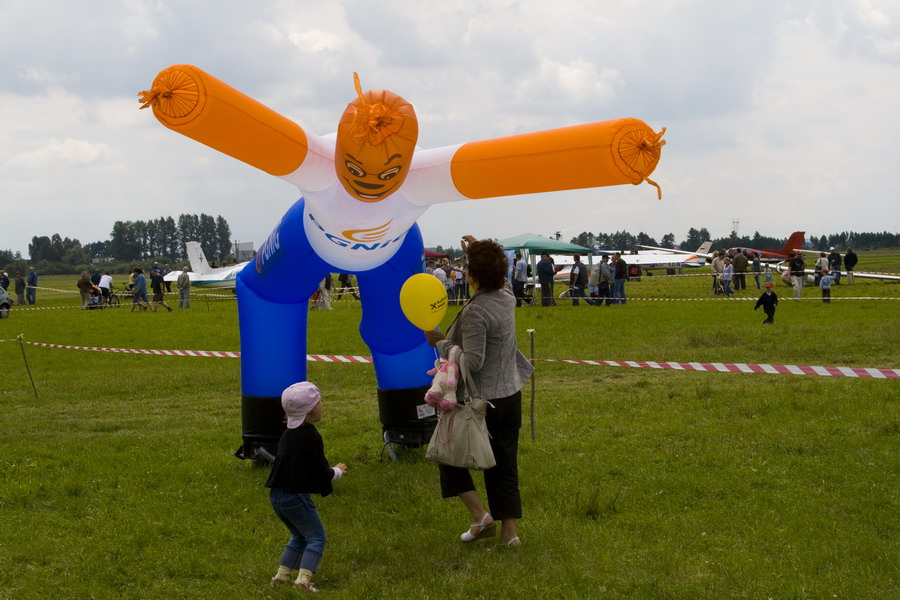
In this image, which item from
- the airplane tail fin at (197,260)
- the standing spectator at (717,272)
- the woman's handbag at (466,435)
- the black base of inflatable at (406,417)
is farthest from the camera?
the airplane tail fin at (197,260)

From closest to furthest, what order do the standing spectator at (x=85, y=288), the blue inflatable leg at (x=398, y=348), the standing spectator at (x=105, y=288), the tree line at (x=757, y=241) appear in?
the blue inflatable leg at (x=398, y=348)
the standing spectator at (x=85, y=288)
the standing spectator at (x=105, y=288)
the tree line at (x=757, y=241)

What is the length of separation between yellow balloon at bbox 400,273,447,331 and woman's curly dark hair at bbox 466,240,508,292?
0.27m

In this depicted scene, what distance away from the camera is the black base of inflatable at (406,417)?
7250mm

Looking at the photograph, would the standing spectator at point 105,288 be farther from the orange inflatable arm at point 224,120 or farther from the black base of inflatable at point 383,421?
the orange inflatable arm at point 224,120

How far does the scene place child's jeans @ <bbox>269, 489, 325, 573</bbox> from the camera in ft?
15.1

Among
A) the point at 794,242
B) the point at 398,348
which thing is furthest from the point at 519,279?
the point at 794,242

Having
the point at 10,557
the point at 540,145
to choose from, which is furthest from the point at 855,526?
the point at 10,557

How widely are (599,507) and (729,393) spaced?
4641mm

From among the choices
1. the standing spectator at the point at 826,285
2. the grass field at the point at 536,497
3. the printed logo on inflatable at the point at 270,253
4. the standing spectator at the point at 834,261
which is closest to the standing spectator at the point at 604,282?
the standing spectator at the point at 826,285

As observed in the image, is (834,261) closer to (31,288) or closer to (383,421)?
(383,421)

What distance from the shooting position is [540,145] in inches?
206

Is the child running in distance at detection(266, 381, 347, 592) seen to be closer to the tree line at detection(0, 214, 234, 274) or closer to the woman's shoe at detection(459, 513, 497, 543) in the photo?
the woman's shoe at detection(459, 513, 497, 543)

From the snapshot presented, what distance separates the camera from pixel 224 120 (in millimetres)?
4816

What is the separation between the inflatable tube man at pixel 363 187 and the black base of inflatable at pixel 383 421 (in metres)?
0.01
